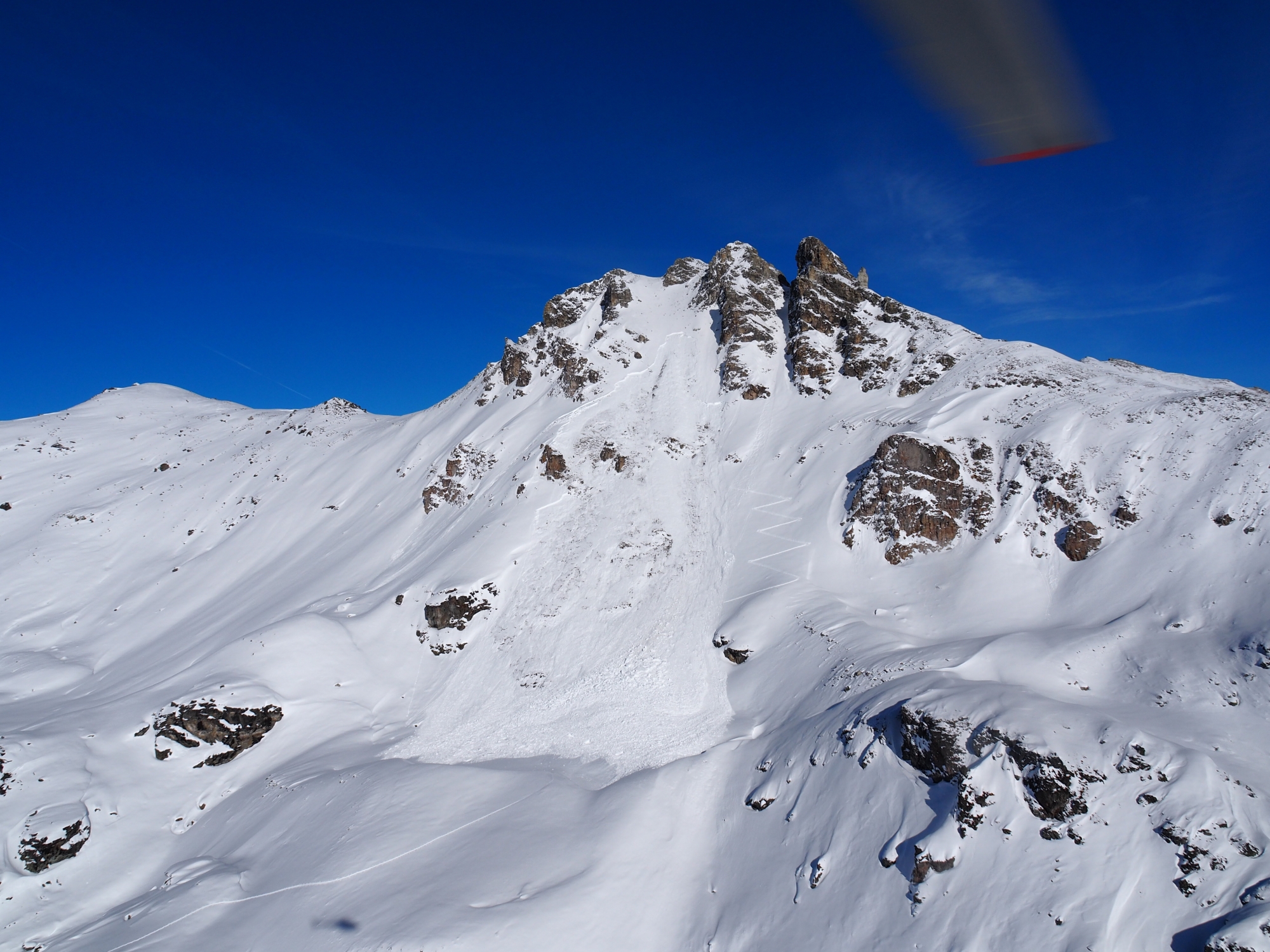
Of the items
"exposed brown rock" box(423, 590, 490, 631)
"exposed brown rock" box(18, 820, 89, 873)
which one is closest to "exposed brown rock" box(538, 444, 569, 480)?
"exposed brown rock" box(423, 590, 490, 631)

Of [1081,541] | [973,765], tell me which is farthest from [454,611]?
[1081,541]

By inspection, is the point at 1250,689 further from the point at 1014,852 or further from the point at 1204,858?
the point at 1014,852

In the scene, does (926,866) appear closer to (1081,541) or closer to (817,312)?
(1081,541)

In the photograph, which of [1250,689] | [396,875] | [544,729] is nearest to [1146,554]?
[1250,689]

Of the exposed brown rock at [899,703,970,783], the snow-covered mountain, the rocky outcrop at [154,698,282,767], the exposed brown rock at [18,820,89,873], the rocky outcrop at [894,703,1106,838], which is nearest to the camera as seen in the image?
the rocky outcrop at [894,703,1106,838]

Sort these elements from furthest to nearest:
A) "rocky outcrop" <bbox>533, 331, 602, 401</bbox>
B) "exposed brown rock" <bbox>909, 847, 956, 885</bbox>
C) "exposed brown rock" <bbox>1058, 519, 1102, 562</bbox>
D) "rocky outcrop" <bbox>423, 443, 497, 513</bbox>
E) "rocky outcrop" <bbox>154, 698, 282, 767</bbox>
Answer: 1. "rocky outcrop" <bbox>533, 331, 602, 401</bbox>
2. "rocky outcrop" <bbox>423, 443, 497, 513</bbox>
3. "exposed brown rock" <bbox>1058, 519, 1102, 562</bbox>
4. "rocky outcrop" <bbox>154, 698, 282, 767</bbox>
5. "exposed brown rock" <bbox>909, 847, 956, 885</bbox>

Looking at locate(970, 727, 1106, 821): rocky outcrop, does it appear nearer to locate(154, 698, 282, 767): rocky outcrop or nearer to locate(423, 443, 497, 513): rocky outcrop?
locate(154, 698, 282, 767): rocky outcrop

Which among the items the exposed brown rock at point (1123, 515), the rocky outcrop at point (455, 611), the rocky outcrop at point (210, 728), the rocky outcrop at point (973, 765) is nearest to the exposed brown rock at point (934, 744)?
the rocky outcrop at point (973, 765)

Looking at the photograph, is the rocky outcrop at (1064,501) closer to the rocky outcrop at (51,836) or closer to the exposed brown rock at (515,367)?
the exposed brown rock at (515,367)
